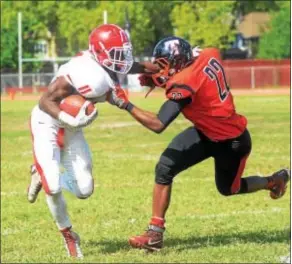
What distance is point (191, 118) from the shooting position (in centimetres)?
716

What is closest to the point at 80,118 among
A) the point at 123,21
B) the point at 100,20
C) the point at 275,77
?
the point at 275,77

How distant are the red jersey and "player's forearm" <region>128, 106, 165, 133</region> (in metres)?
0.20

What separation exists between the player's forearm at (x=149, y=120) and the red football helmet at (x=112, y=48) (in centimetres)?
35

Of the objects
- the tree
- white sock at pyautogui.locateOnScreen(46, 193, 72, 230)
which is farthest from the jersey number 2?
the tree

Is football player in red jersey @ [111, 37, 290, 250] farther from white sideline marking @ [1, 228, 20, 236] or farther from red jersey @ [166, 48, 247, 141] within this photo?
white sideline marking @ [1, 228, 20, 236]

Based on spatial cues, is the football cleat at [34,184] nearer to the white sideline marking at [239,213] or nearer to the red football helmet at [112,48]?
the red football helmet at [112,48]

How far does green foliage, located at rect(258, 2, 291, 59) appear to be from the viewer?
5730cm

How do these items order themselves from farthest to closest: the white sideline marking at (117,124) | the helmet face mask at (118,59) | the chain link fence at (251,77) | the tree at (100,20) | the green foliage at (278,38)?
the green foliage at (278,38)
the tree at (100,20)
the chain link fence at (251,77)
the white sideline marking at (117,124)
the helmet face mask at (118,59)

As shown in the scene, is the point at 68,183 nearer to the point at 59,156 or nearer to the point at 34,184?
the point at 59,156

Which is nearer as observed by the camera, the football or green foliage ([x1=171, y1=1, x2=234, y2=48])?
the football

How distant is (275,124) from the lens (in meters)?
21.9

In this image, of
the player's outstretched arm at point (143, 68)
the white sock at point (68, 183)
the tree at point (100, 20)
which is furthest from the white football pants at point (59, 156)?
the tree at point (100, 20)

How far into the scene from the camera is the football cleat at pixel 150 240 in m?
7.20

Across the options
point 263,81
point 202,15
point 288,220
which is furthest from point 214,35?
point 288,220
